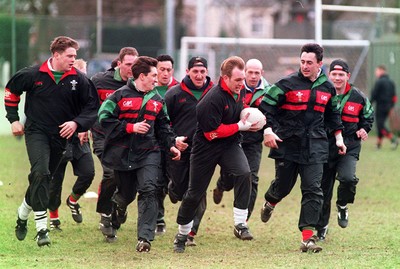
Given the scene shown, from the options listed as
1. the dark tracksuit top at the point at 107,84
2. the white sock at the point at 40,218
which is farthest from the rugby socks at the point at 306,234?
the dark tracksuit top at the point at 107,84

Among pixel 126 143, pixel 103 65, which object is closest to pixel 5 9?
pixel 103 65

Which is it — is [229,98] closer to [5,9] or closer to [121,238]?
[121,238]

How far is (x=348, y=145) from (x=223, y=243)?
1.79m

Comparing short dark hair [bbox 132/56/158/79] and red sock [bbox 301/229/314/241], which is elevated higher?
short dark hair [bbox 132/56/158/79]

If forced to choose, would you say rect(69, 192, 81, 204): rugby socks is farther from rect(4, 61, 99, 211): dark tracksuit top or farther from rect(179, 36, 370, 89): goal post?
rect(179, 36, 370, 89): goal post

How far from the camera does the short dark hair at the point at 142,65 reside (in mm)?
10305

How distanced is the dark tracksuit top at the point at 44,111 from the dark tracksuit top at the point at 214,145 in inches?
47.9

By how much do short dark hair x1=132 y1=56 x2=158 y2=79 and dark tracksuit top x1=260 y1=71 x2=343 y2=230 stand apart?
1258 mm

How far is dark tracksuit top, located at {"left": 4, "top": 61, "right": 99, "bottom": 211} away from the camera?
10398mm

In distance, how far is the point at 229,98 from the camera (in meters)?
10.3

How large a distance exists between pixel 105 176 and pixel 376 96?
53.1ft

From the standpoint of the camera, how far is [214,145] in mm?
10430

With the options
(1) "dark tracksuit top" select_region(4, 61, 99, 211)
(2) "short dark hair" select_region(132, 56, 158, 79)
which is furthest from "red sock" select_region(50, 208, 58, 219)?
(2) "short dark hair" select_region(132, 56, 158, 79)

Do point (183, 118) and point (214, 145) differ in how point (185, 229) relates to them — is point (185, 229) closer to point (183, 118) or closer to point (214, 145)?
point (214, 145)
